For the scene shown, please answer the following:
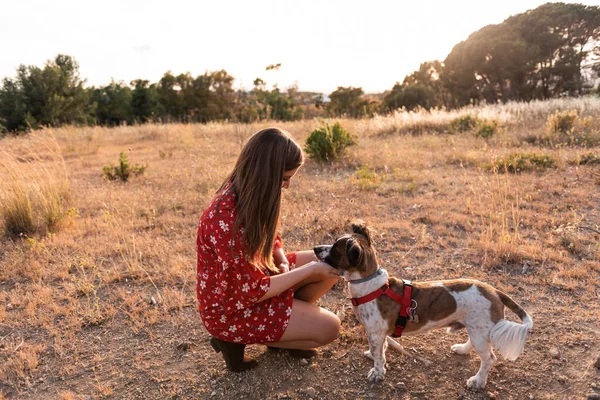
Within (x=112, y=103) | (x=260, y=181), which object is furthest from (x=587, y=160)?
(x=112, y=103)

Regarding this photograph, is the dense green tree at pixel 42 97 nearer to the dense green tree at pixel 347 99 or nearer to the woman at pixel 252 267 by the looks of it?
the dense green tree at pixel 347 99

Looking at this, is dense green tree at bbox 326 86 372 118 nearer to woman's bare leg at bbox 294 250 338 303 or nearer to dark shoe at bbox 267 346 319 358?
woman's bare leg at bbox 294 250 338 303

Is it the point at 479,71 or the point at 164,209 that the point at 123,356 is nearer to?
the point at 164,209

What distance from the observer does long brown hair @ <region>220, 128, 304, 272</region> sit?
2570 millimetres

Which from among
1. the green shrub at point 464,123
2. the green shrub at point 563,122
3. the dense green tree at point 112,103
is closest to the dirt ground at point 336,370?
the green shrub at point 563,122

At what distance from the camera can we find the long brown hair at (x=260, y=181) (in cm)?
257

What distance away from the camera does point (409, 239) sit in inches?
198

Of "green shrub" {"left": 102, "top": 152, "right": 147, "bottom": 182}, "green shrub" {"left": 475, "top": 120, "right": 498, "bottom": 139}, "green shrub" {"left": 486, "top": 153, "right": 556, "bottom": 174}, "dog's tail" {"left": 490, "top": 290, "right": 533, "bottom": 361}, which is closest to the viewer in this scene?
"dog's tail" {"left": 490, "top": 290, "right": 533, "bottom": 361}

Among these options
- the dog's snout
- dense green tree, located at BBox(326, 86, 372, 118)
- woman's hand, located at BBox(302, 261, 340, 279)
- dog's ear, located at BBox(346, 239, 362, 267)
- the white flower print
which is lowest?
woman's hand, located at BBox(302, 261, 340, 279)

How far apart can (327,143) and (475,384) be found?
6595mm

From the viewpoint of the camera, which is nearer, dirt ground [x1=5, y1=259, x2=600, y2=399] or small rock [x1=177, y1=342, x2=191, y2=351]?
dirt ground [x1=5, y1=259, x2=600, y2=399]

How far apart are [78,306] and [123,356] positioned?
3.23 ft

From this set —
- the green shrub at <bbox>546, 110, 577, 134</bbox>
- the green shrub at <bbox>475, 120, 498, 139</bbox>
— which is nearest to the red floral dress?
the green shrub at <bbox>475, 120, 498, 139</bbox>

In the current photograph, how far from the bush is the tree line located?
12312 mm
